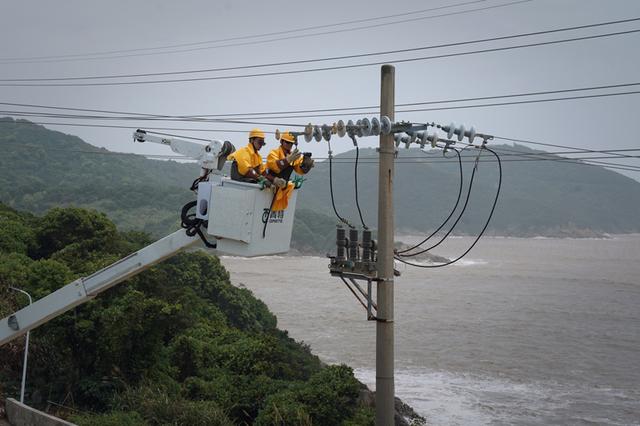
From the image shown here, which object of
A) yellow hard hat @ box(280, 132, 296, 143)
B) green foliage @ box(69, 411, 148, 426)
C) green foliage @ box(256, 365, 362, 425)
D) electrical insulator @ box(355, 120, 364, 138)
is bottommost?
green foliage @ box(256, 365, 362, 425)

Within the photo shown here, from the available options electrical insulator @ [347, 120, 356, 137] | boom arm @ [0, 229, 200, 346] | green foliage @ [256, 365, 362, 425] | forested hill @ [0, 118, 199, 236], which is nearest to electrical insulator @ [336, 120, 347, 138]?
electrical insulator @ [347, 120, 356, 137]

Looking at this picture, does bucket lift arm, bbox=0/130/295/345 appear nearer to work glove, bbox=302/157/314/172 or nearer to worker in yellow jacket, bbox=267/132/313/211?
worker in yellow jacket, bbox=267/132/313/211

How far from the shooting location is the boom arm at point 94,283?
9.62 metres

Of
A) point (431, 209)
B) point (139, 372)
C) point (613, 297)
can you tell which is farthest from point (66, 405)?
point (431, 209)

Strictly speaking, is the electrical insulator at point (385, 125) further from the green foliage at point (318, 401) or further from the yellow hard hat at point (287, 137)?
the green foliage at point (318, 401)

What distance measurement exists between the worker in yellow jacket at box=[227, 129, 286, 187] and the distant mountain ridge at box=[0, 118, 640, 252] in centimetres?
10400

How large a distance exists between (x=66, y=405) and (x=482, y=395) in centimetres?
2209

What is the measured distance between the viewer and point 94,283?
33.1ft

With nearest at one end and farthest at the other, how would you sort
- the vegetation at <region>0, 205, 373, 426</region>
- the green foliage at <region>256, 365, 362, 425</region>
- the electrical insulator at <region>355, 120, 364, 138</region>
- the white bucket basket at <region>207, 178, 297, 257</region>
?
1. the white bucket basket at <region>207, 178, 297, 257</region>
2. the electrical insulator at <region>355, 120, 364, 138</region>
3. the vegetation at <region>0, 205, 373, 426</region>
4. the green foliage at <region>256, 365, 362, 425</region>

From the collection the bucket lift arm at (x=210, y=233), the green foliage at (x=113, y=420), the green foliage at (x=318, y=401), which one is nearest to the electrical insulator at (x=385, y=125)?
the bucket lift arm at (x=210, y=233)

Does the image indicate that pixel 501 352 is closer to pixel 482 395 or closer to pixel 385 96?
pixel 482 395

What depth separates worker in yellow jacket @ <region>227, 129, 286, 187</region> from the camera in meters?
9.12

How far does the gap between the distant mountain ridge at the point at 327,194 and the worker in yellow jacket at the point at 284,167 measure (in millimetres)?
104007

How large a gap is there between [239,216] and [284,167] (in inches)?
37.2
